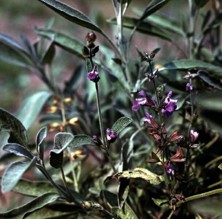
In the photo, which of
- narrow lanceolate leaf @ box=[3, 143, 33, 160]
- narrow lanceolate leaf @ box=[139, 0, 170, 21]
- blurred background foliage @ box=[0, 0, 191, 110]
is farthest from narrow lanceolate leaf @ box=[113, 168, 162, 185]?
blurred background foliage @ box=[0, 0, 191, 110]

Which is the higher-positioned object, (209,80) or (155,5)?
(155,5)

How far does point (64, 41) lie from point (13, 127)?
0.31 metres

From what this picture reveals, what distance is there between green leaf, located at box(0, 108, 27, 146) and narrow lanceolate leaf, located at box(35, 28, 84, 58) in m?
0.27

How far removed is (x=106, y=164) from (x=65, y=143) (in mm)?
362

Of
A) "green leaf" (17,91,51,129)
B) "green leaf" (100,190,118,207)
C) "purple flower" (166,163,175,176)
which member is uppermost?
"purple flower" (166,163,175,176)

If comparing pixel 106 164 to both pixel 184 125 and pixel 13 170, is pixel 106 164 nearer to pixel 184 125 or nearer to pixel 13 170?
pixel 184 125

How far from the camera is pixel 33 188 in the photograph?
33.3 inches

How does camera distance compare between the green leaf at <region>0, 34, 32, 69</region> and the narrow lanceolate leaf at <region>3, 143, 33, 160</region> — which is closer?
the narrow lanceolate leaf at <region>3, 143, 33, 160</region>

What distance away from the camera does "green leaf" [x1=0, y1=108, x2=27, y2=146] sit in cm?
71

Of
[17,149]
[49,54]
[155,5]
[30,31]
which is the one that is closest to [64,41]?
[49,54]

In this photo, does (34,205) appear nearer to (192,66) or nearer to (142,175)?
(142,175)

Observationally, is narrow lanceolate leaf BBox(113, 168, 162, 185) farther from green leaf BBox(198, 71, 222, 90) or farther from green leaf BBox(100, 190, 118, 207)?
green leaf BBox(198, 71, 222, 90)

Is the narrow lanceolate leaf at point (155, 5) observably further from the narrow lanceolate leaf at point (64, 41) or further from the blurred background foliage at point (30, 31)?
the blurred background foliage at point (30, 31)

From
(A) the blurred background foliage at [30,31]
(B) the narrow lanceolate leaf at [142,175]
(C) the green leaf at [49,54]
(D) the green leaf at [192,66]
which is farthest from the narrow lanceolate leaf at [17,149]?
(A) the blurred background foliage at [30,31]
